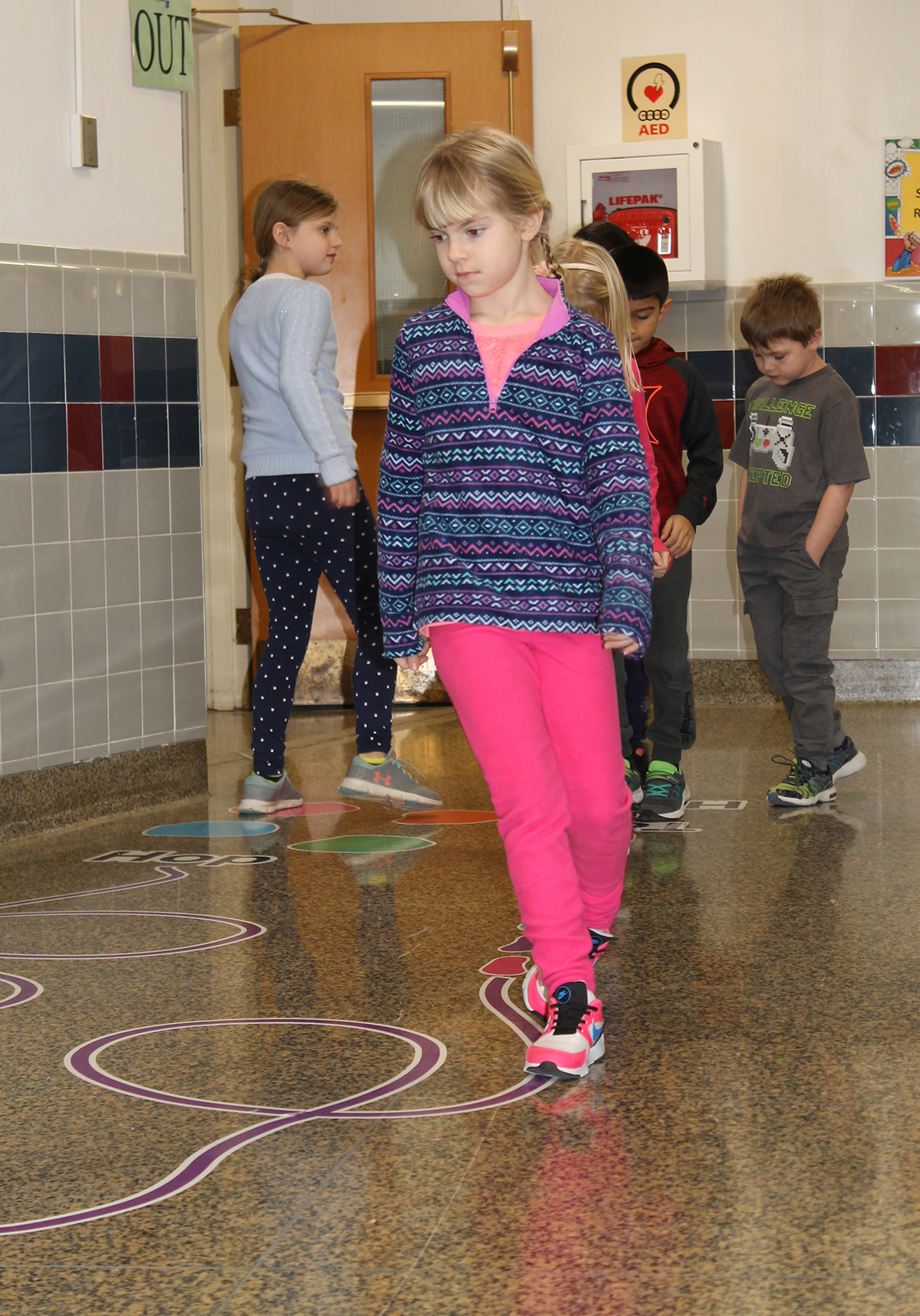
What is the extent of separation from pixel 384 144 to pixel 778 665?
8.04 feet

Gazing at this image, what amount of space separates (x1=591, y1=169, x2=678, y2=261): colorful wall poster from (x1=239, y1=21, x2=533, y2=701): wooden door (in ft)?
1.10

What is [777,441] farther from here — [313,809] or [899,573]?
[899,573]

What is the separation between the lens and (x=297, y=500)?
351cm

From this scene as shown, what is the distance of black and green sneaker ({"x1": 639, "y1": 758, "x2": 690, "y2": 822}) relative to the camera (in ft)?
11.1

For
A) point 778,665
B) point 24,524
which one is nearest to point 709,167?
point 778,665

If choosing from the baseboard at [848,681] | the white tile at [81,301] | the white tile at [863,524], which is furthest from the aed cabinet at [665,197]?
the white tile at [81,301]

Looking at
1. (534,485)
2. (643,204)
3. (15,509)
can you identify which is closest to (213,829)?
(15,509)

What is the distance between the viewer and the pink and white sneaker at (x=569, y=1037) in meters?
1.90

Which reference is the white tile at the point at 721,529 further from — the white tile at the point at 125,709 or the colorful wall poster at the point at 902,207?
the white tile at the point at 125,709

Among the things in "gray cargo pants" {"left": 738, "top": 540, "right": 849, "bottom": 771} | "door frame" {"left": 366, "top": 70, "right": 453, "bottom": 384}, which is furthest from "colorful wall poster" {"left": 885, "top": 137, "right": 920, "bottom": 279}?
"gray cargo pants" {"left": 738, "top": 540, "right": 849, "bottom": 771}

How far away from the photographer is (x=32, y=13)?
339cm

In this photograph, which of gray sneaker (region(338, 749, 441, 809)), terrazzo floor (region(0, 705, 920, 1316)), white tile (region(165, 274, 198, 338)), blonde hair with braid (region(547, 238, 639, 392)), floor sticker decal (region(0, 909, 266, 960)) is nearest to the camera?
terrazzo floor (region(0, 705, 920, 1316))

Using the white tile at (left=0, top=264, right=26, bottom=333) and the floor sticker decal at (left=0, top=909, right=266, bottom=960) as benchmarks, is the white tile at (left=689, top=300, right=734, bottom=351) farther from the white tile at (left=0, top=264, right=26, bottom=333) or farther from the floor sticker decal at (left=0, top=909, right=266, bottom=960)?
the floor sticker decal at (left=0, top=909, right=266, bottom=960)

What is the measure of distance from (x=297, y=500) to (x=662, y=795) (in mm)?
1083
